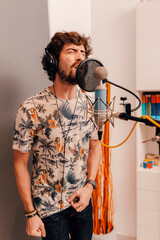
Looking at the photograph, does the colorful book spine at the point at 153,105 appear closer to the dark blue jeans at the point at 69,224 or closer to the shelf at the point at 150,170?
the shelf at the point at 150,170

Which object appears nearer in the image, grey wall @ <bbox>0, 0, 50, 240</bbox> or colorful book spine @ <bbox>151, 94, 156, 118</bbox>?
grey wall @ <bbox>0, 0, 50, 240</bbox>

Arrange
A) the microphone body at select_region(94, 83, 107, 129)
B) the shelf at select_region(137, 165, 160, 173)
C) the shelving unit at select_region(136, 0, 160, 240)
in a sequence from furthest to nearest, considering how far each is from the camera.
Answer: the shelf at select_region(137, 165, 160, 173) → the shelving unit at select_region(136, 0, 160, 240) → the microphone body at select_region(94, 83, 107, 129)

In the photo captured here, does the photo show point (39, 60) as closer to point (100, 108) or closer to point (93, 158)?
point (93, 158)

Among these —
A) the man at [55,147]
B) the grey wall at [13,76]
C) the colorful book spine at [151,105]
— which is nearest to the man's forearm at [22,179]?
the man at [55,147]

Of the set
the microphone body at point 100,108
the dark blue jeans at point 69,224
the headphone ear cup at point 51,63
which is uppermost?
the headphone ear cup at point 51,63

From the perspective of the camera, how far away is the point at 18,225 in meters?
1.29

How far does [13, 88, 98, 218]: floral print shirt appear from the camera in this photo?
1102 mm

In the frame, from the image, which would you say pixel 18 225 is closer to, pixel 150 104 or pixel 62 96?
pixel 62 96

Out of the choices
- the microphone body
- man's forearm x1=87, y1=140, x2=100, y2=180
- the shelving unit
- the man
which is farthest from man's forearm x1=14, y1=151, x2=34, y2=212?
the shelving unit

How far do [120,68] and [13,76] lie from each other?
125cm

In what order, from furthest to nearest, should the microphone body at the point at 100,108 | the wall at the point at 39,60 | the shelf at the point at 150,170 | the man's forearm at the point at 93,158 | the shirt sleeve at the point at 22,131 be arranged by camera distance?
1. the shelf at the point at 150,170
2. the man's forearm at the point at 93,158
3. the wall at the point at 39,60
4. the shirt sleeve at the point at 22,131
5. the microphone body at the point at 100,108

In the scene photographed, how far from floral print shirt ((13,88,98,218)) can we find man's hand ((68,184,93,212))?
24 mm

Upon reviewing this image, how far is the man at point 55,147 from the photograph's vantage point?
3.58ft

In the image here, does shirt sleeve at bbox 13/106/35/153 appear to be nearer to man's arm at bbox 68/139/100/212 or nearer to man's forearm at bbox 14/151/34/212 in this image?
man's forearm at bbox 14/151/34/212
